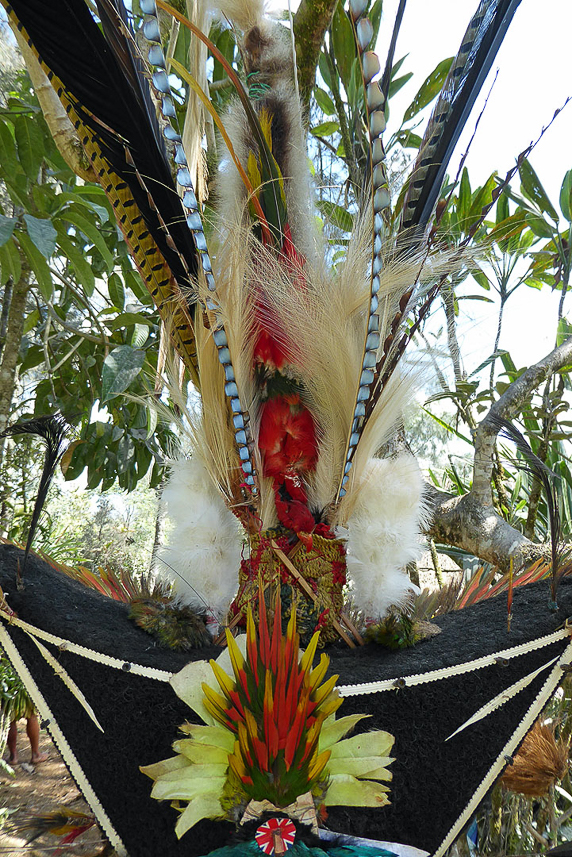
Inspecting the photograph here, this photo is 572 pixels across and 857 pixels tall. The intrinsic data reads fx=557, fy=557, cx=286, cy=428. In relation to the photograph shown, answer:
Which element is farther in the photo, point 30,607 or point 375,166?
point 30,607

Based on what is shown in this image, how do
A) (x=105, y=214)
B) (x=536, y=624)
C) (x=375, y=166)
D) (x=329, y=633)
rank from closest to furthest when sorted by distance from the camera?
(x=375, y=166), (x=536, y=624), (x=329, y=633), (x=105, y=214)

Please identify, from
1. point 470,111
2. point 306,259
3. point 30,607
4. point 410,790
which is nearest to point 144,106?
point 306,259

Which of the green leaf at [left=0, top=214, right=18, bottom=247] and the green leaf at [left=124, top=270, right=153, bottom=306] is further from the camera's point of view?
the green leaf at [left=124, top=270, right=153, bottom=306]

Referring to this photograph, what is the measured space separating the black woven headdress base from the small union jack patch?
0.07m

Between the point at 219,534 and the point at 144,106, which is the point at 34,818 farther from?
the point at 144,106

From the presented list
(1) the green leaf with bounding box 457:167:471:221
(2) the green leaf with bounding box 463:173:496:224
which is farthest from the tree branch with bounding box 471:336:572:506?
(1) the green leaf with bounding box 457:167:471:221

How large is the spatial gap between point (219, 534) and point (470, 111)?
0.68 meters

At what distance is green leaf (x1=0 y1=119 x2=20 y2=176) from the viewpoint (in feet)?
3.56

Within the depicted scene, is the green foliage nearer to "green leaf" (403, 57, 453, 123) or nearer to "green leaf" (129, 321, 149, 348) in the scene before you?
"green leaf" (129, 321, 149, 348)

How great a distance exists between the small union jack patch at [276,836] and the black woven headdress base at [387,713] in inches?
2.8

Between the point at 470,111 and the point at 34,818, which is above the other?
the point at 470,111

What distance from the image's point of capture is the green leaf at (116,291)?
1612 millimetres

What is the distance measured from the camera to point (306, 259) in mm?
839

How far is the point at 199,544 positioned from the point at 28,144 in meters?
0.84
